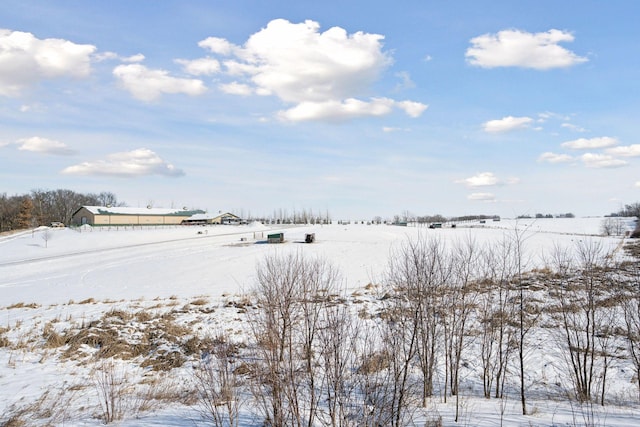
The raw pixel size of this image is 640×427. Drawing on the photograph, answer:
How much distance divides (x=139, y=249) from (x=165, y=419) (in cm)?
5364

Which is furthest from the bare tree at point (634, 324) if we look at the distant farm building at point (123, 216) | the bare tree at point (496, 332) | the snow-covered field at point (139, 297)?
the distant farm building at point (123, 216)

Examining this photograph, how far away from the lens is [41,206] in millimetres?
114562

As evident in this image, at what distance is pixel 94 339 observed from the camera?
1667 centimetres

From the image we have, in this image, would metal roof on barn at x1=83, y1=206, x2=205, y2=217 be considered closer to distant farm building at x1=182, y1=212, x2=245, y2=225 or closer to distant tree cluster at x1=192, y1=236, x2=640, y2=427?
distant farm building at x1=182, y1=212, x2=245, y2=225

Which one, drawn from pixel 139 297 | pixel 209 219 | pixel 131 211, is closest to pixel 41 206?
pixel 131 211

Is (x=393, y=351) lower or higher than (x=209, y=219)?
lower

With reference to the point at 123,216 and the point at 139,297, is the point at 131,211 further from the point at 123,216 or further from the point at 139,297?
the point at 139,297

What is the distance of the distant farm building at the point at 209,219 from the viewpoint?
371ft

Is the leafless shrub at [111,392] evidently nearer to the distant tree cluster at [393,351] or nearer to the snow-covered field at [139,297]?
the snow-covered field at [139,297]

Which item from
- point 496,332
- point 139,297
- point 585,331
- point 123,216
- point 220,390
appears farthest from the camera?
point 123,216

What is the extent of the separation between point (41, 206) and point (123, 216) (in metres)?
32.5

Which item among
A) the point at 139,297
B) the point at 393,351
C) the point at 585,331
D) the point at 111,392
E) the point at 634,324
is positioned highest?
the point at 393,351

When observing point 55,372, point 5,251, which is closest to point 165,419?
point 55,372

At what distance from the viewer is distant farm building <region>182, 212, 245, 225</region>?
113125 mm
